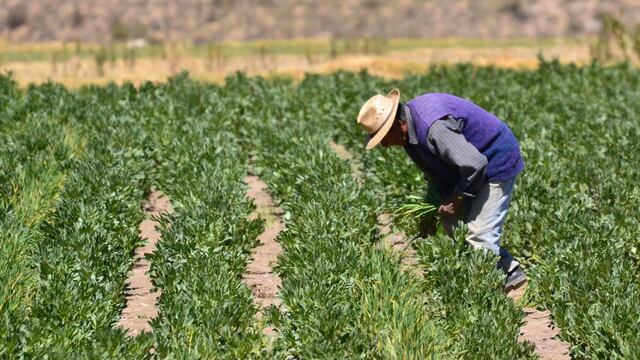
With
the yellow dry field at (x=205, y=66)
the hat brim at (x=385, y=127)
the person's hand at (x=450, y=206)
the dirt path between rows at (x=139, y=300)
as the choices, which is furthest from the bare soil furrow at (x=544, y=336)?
the yellow dry field at (x=205, y=66)

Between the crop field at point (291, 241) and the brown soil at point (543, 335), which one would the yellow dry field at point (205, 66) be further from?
the brown soil at point (543, 335)

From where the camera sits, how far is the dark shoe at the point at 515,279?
8664 mm

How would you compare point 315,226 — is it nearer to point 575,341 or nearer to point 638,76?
point 575,341

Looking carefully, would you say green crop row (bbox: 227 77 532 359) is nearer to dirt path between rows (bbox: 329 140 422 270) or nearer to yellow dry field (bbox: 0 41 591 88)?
dirt path between rows (bbox: 329 140 422 270)

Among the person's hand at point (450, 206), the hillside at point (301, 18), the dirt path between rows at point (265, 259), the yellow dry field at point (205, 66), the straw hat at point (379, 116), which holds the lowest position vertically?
the hillside at point (301, 18)

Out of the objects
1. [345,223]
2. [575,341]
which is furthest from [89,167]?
[575,341]

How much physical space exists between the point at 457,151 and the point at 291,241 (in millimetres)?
2011

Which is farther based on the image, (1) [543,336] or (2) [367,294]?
(1) [543,336]

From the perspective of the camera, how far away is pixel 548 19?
55000 millimetres

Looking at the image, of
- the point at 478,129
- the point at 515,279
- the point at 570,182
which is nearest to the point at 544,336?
the point at 515,279

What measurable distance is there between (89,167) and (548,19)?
46957 millimetres

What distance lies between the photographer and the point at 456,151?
760cm

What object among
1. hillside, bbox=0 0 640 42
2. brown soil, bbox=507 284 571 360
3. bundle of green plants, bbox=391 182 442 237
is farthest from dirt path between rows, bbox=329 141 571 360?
hillside, bbox=0 0 640 42

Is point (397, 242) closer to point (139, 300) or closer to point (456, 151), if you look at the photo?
point (456, 151)
